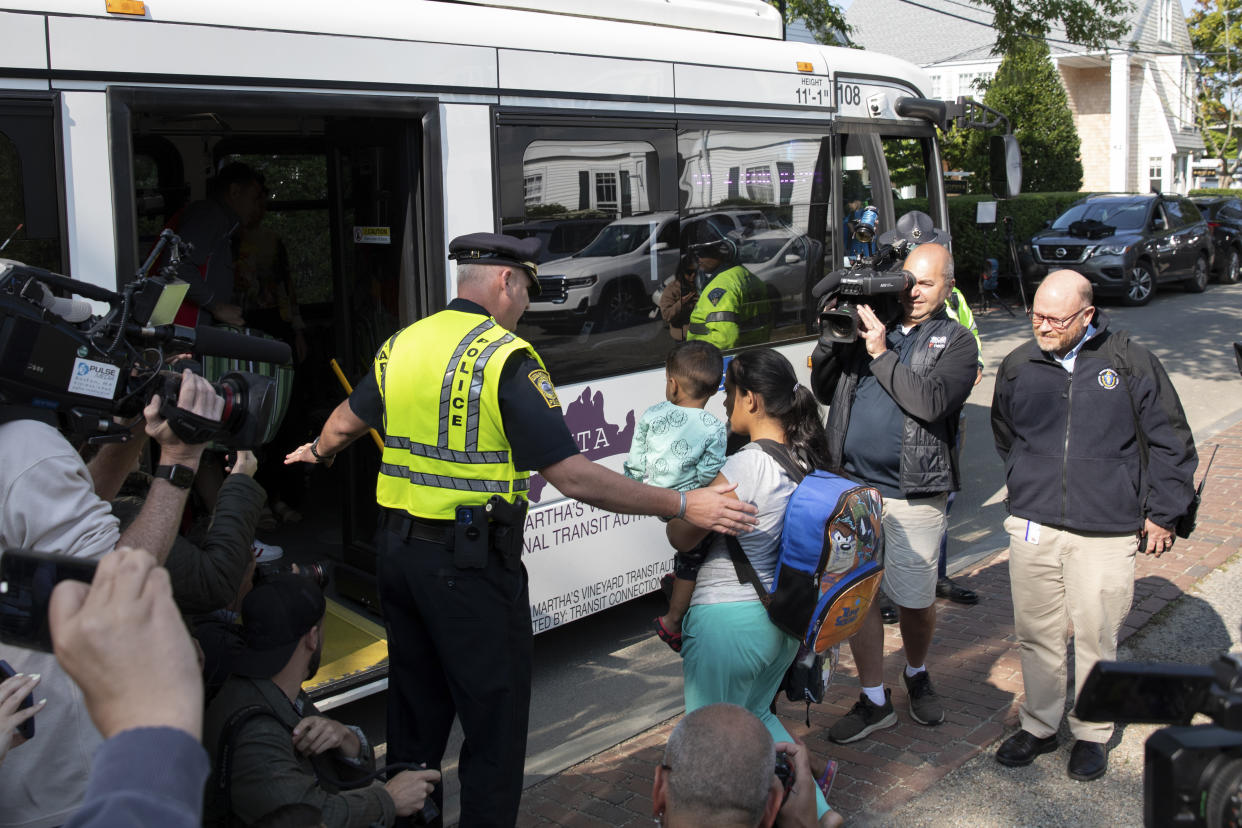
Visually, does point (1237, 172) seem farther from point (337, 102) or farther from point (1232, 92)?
point (337, 102)

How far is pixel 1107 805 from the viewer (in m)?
4.10

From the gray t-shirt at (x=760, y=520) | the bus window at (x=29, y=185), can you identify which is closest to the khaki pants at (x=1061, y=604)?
the gray t-shirt at (x=760, y=520)

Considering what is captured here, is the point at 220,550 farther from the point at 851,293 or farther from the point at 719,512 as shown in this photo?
the point at 851,293

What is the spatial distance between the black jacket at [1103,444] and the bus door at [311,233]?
2.48 m

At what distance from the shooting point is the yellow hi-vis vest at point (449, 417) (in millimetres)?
3254

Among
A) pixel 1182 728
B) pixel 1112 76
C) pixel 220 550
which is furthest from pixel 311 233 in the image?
pixel 1112 76

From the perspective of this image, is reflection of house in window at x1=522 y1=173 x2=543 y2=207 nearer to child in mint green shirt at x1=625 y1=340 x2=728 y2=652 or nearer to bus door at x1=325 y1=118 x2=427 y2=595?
bus door at x1=325 y1=118 x2=427 y2=595

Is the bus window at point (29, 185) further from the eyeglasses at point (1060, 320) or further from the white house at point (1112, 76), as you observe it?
the white house at point (1112, 76)

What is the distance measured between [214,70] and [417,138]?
2.95 ft

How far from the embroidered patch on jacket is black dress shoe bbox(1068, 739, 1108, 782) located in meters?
2.57

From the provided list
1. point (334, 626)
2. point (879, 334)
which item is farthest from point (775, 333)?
point (334, 626)

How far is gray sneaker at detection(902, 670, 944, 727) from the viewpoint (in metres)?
4.66

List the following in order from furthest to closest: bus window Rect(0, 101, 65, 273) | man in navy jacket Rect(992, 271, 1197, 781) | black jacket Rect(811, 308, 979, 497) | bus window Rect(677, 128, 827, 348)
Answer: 1. bus window Rect(677, 128, 827, 348)
2. black jacket Rect(811, 308, 979, 497)
3. man in navy jacket Rect(992, 271, 1197, 781)
4. bus window Rect(0, 101, 65, 273)

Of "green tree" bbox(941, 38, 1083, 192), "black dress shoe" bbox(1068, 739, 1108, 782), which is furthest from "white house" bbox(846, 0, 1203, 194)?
"black dress shoe" bbox(1068, 739, 1108, 782)
